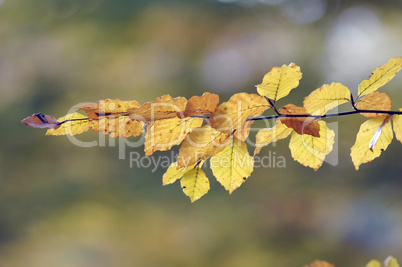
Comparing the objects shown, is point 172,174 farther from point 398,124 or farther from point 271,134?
point 398,124

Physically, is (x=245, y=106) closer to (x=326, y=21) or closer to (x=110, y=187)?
(x=110, y=187)

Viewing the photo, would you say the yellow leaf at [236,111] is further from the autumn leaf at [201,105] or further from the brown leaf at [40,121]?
the brown leaf at [40,121]

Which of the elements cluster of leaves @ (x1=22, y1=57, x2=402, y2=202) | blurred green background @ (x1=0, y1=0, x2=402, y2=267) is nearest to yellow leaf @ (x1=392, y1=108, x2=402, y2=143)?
cluster of leaves @ (x1=22, y1=57, x2=402, y2=202)

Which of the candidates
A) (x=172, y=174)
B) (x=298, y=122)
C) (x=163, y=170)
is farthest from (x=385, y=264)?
(x=163, y=170)

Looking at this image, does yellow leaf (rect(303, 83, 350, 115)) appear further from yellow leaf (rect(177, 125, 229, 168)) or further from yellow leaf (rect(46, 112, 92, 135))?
yellow leaf (rect(46, 112, 92, 135))

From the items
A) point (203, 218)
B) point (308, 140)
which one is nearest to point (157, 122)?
point (308, 140)

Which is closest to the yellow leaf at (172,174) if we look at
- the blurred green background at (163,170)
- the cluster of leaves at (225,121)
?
the cluster of leaves at (225,121)

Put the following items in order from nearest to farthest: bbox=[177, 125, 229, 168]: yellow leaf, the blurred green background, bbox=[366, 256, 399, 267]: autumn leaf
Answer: bbox=[366, 256, 399, 267]: autumn leaf → bbox=[177, 125, 229, 168]: yellow leaf → the blurred green background
